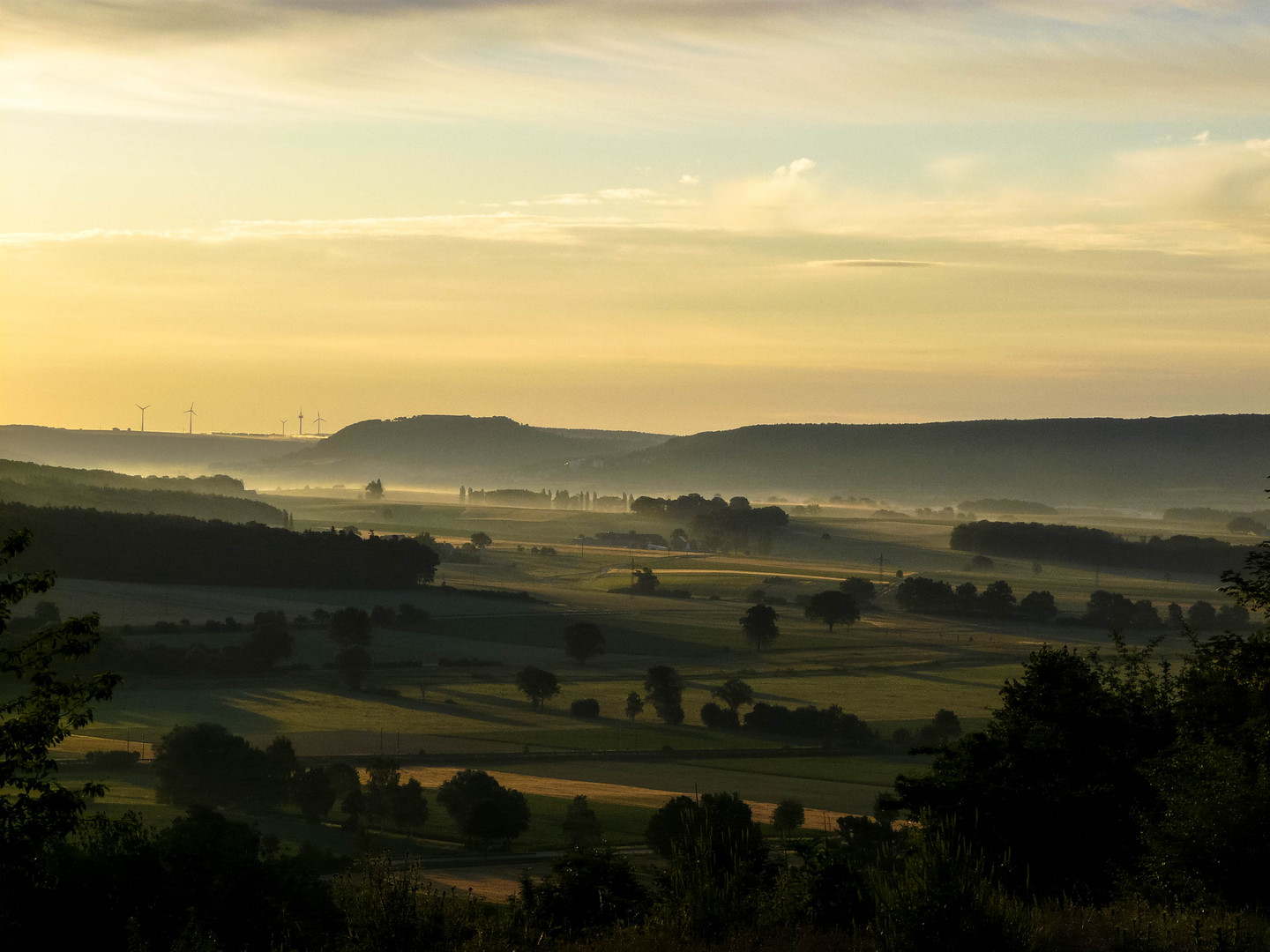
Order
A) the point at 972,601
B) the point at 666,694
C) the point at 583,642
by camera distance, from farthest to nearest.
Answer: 1. the point at 972,601
2. the point at 583,642
3. the point at 666,694

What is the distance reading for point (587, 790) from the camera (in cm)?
6419

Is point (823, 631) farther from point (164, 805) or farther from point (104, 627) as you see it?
point (164, 805)

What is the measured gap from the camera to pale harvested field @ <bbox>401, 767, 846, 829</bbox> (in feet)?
194

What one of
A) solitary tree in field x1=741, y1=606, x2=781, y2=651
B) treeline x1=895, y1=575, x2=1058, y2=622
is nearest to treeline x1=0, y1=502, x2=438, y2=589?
solitary tree in field x1=741, y1=606, x2=781, y2=651

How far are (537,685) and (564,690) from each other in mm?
5914

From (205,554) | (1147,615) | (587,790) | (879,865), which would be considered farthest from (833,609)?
(879,865)

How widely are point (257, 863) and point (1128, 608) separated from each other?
137 m

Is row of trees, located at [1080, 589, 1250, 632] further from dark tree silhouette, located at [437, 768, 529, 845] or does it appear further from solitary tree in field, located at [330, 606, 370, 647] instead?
dark tree silhouette, located at [437, 768, 529, 845]

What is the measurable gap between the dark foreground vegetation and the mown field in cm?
1067

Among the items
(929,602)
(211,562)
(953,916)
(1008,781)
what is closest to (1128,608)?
(929,602)

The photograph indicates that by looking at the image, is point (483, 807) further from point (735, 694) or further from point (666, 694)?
point (735, 694)

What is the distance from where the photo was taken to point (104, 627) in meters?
112

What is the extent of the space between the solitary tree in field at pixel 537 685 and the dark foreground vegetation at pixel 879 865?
2002 inches

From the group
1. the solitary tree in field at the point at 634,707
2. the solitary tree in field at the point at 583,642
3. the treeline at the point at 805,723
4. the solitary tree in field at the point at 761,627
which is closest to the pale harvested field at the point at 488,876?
the treeline at the point at 805,723
